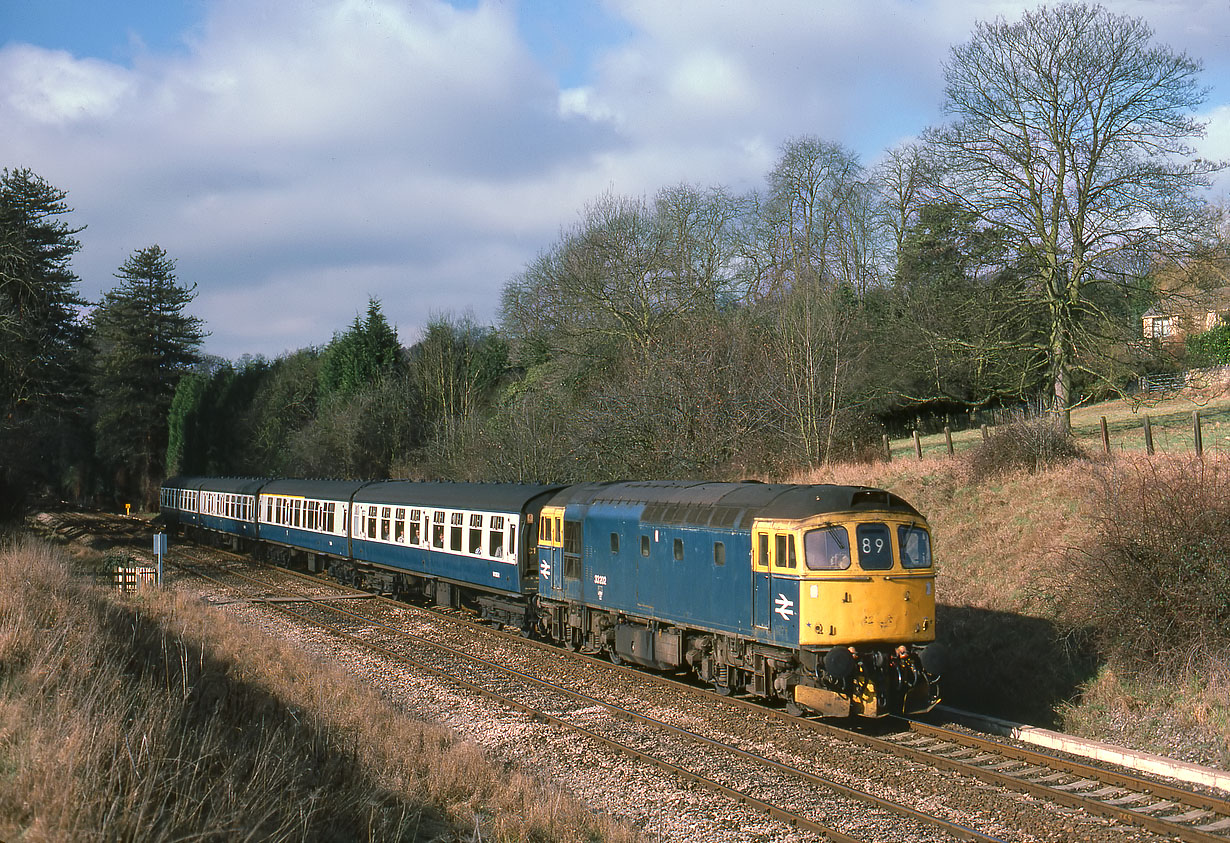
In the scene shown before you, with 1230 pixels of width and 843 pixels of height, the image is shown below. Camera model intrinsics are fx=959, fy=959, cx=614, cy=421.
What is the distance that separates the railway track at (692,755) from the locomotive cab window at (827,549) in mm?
2408

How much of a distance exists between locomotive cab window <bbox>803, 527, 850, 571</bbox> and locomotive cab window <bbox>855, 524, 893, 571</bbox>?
19 cm

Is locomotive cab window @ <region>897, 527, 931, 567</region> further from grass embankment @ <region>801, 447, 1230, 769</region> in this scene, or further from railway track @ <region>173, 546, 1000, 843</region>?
railway track @ <region>173, 546, 1000, 843</region>

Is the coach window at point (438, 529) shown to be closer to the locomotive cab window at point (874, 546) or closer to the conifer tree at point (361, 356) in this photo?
the locomotive cab window at point (874, 546)

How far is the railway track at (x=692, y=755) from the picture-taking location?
8.80 meters

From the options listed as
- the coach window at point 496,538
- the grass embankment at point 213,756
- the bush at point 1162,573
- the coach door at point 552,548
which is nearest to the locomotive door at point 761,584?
the grass embankment at point 213,756

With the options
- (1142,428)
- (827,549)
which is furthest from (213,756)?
(1142,428)

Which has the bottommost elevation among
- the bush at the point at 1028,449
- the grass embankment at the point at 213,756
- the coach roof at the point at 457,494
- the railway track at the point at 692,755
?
the railway track at the point at 692,755

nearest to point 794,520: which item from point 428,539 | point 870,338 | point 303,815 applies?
point 303,815

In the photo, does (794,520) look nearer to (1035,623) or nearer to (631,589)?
(631,589)

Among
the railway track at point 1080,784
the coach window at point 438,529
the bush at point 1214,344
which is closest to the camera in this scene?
the railway track at point 1080,784

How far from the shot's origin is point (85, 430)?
57.5 meters

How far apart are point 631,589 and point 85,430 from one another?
174 ft

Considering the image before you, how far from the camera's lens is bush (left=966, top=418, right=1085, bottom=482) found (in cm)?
1986

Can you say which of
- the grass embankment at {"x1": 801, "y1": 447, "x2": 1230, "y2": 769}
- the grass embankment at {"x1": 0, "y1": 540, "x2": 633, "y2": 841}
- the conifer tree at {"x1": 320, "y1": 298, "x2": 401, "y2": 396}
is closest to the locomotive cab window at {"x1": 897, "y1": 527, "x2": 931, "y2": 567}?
Result: the grass embankment at {"x1": 801, "y1": 447, "x2": 1230, "y2": 769}
